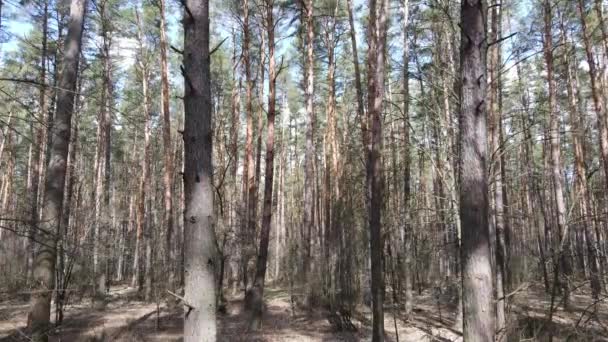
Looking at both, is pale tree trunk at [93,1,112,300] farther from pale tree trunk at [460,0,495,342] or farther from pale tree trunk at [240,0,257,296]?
pale tree trunk at [460,0,495,342]

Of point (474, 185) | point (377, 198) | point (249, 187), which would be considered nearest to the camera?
point (474, 185)

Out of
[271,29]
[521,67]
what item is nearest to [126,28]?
[271,29]

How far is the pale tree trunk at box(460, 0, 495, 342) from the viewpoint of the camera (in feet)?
10.1

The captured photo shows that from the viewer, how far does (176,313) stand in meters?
11.1

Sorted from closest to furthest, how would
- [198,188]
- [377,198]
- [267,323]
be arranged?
[198,188] < [377,198] < [267,323]

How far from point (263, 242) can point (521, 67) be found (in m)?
17.2

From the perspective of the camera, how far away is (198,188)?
2.79 meters

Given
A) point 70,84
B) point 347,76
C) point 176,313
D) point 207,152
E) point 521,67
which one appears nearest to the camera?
point 207,152

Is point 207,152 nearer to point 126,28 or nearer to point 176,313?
point 176,313

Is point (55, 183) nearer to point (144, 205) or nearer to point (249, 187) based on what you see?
point (249, 187)

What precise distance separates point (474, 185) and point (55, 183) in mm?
5829

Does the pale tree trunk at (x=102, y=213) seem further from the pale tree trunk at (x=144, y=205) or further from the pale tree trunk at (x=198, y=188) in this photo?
the pale tree trunk at (x=198, y=188)

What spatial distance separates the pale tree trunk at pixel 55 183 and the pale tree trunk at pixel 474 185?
471 centimetres

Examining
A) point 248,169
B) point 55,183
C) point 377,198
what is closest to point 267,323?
point 248,169
